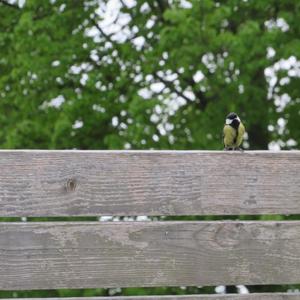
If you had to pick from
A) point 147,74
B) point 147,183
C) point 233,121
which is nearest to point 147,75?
point 147,74

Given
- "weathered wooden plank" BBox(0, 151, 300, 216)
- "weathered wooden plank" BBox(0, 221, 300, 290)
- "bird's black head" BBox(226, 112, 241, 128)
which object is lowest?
"weathered wooden plank" BBox(0, 221, 300, 290)

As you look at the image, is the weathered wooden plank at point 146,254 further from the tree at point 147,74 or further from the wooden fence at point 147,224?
the tree at point 147,74

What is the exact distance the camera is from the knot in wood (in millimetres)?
2442

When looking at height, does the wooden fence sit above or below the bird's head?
below

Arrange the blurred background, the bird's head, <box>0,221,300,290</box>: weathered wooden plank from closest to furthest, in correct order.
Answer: <box>0,221,300,290</box>: weathered wooden plank < the bird's head < the blurred background

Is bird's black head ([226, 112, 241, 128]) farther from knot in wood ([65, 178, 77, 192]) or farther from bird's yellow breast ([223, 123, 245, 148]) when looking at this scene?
knot in wood ([65, 178, 77, 192])

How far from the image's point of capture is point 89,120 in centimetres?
995

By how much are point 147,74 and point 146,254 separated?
7270mm

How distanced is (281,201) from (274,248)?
0.52 ft

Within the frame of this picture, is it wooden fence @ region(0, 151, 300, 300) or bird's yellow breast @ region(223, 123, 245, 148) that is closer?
wooden fence @ region(0, 151, 300, 300)

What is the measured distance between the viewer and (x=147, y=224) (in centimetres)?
247

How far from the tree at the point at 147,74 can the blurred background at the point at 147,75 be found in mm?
15

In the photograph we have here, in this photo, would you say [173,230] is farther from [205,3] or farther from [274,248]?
[205,3]

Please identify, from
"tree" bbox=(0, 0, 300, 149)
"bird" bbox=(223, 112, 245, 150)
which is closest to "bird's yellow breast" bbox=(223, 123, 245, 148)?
"bird" bbox=(223, 112, 245, 150)
